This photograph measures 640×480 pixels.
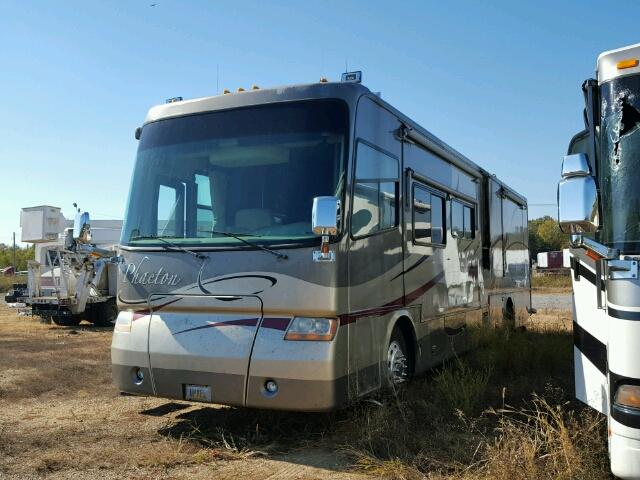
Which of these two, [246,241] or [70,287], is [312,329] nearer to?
[246,241]

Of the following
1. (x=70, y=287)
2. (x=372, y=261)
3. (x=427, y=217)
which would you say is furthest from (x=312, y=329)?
(x=70, y=287)

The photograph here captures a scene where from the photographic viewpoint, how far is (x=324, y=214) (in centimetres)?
483

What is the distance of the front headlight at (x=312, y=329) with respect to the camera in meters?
5.06

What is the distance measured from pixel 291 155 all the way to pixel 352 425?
2488 mm

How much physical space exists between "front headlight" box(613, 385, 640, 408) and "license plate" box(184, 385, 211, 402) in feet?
10.5

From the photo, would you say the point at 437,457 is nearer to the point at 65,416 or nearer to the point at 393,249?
the point at 393,249

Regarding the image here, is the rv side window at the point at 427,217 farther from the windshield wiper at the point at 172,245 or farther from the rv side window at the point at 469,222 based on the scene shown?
the windshield wiper at the point at 172,245

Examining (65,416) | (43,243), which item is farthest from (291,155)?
(43,243)

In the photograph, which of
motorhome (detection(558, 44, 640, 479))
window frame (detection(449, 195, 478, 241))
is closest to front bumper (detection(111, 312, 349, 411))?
motorhome (detection(558, 44, 640, 479))

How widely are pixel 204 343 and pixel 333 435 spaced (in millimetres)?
1446

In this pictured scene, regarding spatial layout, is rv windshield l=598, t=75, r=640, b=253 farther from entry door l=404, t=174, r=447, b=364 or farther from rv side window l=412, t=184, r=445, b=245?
rv side window l=412, t=184, r=445, b=245

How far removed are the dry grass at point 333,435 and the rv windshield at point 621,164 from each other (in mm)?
1497

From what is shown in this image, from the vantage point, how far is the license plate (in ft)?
17.6

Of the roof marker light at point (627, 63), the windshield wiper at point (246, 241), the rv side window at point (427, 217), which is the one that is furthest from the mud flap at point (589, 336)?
the rv side window at point (427, 217)
